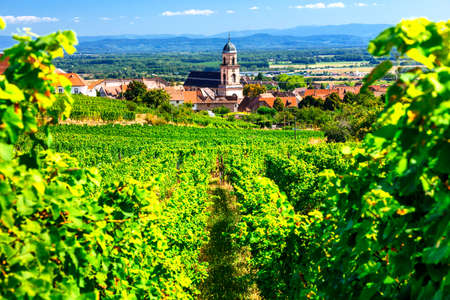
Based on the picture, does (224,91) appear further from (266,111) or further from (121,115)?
(121,115)

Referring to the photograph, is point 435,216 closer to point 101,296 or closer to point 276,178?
point 101,296

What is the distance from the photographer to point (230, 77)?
125875mm

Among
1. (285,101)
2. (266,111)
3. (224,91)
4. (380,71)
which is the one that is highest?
(380,71)

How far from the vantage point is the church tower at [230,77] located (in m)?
122

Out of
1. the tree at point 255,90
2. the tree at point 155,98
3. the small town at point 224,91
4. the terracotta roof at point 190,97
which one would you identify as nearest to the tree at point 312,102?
the small town at point 224,91

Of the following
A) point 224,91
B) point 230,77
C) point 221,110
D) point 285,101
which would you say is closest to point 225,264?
point 221,110

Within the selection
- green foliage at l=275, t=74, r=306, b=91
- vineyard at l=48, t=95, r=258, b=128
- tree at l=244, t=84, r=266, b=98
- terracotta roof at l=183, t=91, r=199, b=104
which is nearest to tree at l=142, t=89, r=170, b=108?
vineyard at l=48, t=95, r=258, b=128

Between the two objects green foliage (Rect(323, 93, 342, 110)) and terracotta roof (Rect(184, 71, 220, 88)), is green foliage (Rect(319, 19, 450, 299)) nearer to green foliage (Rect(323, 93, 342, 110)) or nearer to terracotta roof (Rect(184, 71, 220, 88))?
green foliage (Rect(323, 93, 342, 110))

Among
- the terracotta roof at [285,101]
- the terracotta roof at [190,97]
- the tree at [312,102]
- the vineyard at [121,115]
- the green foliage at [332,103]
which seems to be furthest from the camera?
the terracotta roof at [190,97]

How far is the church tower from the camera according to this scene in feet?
399

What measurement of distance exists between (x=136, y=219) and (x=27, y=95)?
217cm

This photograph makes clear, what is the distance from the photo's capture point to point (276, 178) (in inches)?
664

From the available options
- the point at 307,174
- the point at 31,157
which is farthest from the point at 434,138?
the point at 307,174

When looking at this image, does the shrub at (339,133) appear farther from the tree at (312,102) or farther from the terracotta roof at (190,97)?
the terracotta roof at (190,97)
